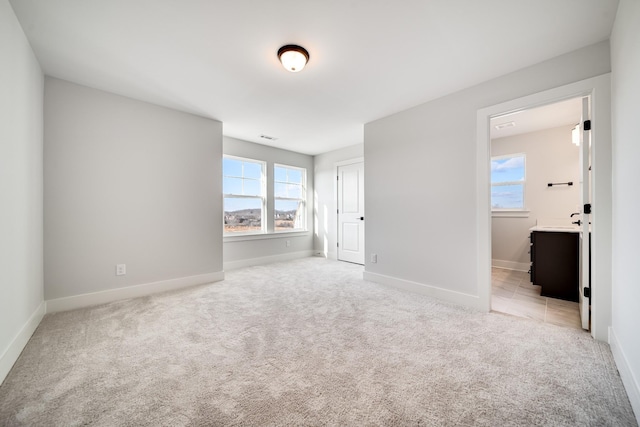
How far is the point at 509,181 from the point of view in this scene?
4824 mm

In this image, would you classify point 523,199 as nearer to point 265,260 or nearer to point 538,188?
point 538,188

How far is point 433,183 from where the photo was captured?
316cm

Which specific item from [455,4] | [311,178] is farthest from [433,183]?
[311,178]

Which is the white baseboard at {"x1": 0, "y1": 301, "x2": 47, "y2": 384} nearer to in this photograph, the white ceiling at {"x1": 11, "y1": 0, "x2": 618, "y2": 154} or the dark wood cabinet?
the white ceiling at {"x1": 11, "y1": 0, "x2": 618, "y2": 154}

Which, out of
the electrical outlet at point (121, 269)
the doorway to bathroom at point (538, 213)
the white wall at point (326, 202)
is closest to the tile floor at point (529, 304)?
the doorway to bathroom at point (538, 213)

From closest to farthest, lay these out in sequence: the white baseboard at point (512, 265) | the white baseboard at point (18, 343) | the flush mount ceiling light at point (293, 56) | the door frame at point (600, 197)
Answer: the white baseboard at point (18, 343)
the door frame at point (600, 197)
the flush mount ceiling light at point (293, 56)
the white baseboard at point (512, 265)

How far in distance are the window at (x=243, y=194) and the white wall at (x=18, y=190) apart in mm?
2493

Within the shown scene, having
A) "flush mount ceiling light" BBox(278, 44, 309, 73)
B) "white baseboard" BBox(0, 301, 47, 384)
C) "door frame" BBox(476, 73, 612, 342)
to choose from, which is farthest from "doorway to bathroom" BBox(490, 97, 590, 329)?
"white baseboard" BBox(0, 301, 47, 384)

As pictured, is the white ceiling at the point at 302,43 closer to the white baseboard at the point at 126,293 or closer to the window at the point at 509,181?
the white baseboard at the point at 126,293

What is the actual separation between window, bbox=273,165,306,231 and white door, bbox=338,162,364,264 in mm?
1021

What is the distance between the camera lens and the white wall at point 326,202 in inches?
227

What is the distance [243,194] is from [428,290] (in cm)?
373

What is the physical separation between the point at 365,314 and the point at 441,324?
2.35ft

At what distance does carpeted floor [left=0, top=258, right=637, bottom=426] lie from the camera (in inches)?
51.0
